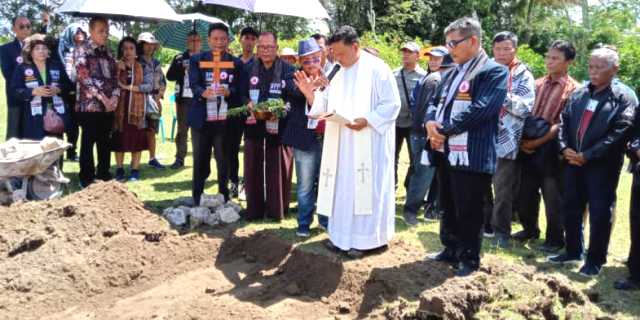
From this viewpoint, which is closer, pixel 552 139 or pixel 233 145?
pixel 552 139

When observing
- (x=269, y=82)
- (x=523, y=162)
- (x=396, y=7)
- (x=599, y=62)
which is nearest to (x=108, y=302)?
(x=269, y=82)

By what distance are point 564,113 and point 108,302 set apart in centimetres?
469

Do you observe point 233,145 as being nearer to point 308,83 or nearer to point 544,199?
point 308,83

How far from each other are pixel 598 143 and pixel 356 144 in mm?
2225

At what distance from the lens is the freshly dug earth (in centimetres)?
473

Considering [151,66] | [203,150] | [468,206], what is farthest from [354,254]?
[151,66]

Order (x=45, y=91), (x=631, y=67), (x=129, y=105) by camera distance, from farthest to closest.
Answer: (x=631, y=67)
(x=129, y=105)
(x=45, y=91)

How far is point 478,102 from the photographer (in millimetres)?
5160

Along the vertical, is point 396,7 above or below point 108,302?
above

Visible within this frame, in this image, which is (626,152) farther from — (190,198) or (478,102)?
(190,198)

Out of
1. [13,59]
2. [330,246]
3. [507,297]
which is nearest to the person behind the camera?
[507,297]

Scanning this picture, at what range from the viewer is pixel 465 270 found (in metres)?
5.47

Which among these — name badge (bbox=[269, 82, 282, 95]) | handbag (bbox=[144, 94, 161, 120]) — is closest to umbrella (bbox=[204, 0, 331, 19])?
name badge (bbox=[269, 82, 282, 95])

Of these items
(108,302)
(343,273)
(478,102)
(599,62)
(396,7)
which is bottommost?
(108,302)
